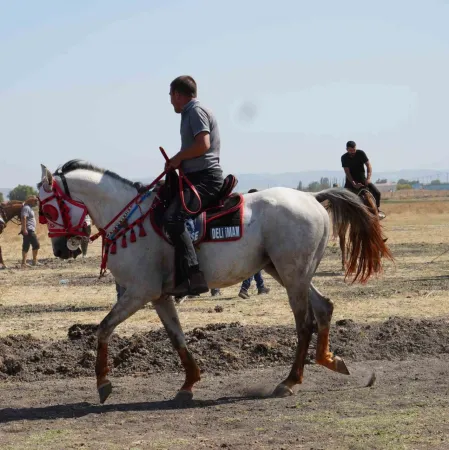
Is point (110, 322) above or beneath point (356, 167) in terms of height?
beneath

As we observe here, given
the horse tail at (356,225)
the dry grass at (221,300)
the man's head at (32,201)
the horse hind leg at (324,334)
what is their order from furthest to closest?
the man's head at (32,201) → the dry grass at (221,300) → the horse tail at (356,225) → the horse hind leg at (324,334)

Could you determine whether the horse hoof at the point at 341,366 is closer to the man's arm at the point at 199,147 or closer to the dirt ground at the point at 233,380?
the dirt ground at the point at 233,380

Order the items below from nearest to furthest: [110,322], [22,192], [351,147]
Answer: [110,322] < [351,147] < [22,192]

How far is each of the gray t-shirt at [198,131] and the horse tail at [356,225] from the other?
58.9 inches

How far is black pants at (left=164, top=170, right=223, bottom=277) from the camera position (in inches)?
389

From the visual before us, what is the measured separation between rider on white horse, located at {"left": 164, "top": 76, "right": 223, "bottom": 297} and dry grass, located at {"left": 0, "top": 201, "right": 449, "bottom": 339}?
185 inches

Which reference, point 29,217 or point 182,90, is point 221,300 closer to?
point 182,90

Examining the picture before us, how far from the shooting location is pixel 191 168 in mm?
10117

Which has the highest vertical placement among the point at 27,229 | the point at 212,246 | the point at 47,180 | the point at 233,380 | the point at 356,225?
the point at 47,180

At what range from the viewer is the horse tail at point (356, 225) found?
1118 centimetres

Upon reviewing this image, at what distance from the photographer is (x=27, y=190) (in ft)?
405

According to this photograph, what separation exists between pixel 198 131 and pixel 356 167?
515 inches

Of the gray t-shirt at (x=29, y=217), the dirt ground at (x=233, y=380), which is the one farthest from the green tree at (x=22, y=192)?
the dirt ground at (x=233, y=380)

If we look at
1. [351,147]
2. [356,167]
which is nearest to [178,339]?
[356,167]
